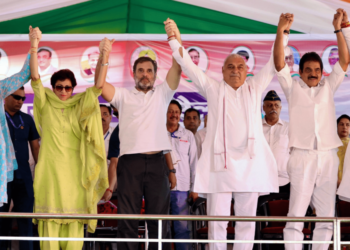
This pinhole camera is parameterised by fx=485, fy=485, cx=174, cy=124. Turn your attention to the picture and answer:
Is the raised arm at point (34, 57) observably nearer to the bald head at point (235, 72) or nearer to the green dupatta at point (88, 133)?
the green dupatta at point (88, 133)

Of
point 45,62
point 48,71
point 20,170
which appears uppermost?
point 45,62

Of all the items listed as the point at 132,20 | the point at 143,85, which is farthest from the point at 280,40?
the point at 132,20

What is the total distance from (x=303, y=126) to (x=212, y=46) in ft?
8.61

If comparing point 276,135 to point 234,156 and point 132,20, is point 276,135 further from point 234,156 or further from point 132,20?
point 132,20

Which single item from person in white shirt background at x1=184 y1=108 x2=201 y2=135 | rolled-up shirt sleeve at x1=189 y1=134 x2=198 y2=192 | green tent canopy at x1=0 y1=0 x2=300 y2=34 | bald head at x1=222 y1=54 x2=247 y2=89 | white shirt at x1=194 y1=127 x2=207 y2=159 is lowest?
rolled-up shirt sleeve at x1=189 y1=134 x2=198 y2=192

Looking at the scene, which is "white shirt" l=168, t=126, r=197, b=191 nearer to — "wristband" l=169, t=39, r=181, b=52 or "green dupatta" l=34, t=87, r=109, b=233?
"green dupatta" l=34, t=87, r=109, b=233

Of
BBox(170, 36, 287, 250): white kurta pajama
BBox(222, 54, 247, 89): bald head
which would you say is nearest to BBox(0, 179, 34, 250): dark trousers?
BBox(170, 36, 287, 250): white kurta pajama

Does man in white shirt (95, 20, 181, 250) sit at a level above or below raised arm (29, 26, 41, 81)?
below

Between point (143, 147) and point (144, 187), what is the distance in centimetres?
30

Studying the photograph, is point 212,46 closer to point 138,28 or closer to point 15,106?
point 138,28

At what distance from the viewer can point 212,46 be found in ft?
20.1

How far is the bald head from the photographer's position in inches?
145

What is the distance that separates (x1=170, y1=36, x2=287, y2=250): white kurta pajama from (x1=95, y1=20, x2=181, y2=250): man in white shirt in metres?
0.32

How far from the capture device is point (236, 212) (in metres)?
3.54
